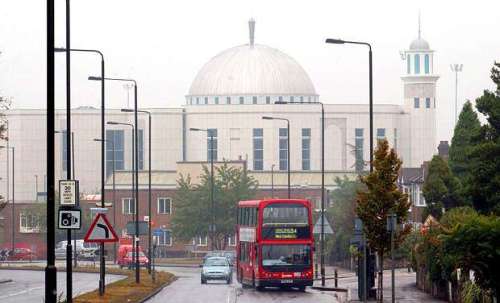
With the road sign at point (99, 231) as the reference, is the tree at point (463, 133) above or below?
above

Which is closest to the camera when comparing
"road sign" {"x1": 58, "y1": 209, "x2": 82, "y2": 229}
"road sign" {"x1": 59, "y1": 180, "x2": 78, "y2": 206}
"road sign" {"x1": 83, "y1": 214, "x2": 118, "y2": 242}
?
"road sign" {"x1": 58, "y1": 209, "x2": 82, "y2": 229}

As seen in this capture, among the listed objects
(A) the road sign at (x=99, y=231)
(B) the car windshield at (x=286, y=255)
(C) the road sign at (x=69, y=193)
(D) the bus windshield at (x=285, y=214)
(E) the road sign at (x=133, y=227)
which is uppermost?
(C) the road sign at (x=69, y=193)

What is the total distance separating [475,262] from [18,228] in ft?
405

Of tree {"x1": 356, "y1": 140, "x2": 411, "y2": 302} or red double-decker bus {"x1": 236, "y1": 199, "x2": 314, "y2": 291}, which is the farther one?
red double-decker bus {"x1": 236, "y1": 199, "x2": 314, "y2": 291}

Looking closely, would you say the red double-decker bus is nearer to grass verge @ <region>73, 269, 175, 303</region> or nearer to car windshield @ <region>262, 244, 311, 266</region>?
car windshield @ <region>262, 244, 311, 266</region>

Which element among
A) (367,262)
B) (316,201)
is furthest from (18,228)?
(367,262)

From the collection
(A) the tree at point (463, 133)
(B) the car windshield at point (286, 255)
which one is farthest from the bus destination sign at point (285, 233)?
(A) the tree at point (463, 133)

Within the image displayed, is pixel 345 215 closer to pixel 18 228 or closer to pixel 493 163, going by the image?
pixel 493 163

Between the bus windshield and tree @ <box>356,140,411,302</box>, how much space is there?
14.5m

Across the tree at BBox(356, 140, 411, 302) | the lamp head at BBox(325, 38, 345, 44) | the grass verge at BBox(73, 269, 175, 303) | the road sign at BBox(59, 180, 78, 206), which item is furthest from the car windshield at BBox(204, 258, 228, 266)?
the road sign at BBox(59, 180, 78, 206)

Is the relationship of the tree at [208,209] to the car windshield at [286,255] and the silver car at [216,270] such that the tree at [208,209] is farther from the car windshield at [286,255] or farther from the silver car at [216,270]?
the car windshield at [286,255]

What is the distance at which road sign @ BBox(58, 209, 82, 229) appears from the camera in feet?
114

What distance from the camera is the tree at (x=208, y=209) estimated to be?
137125 millimetres

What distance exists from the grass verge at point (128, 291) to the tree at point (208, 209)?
4965 centimetres
